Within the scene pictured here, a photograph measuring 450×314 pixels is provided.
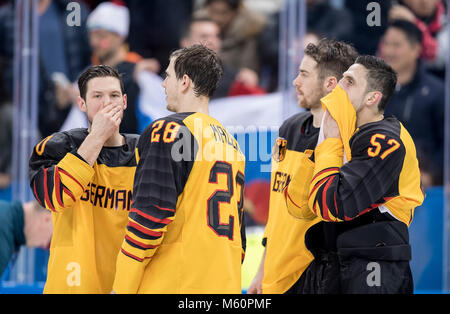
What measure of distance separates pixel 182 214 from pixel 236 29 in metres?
3.53

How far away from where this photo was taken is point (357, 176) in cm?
282

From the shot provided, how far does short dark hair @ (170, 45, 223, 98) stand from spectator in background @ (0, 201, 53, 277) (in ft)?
5.67

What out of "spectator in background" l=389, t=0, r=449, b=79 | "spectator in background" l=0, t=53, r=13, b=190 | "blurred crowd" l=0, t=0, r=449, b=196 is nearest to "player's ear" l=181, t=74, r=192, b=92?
"blurred crowd" l=0, t=0, r=449, b=196

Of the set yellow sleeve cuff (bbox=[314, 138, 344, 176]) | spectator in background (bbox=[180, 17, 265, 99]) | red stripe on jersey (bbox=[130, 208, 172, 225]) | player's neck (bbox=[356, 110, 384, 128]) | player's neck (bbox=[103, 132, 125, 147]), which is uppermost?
spectator in background (bbox=[180, 17, 265, 99])

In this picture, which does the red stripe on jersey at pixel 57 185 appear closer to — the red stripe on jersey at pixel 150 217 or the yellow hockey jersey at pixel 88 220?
the yellow hockey jersey at pixel 88 220

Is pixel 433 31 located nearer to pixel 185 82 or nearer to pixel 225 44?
pixel 225 44

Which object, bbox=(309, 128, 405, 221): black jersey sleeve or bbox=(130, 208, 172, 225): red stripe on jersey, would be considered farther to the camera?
bbox=(309, 128, 405, 221): black jersey sleeve

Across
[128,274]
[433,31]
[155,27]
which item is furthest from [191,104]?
[433,31]

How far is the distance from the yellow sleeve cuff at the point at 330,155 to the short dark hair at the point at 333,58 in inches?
24.2

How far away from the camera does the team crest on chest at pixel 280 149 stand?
349 cm

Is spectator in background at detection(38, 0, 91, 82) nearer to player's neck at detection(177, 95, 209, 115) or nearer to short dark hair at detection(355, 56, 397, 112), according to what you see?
player's neck at detection(177, 95, 209, 115)

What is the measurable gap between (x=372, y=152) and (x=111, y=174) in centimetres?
125

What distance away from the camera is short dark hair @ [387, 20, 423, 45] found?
18.4 feet
